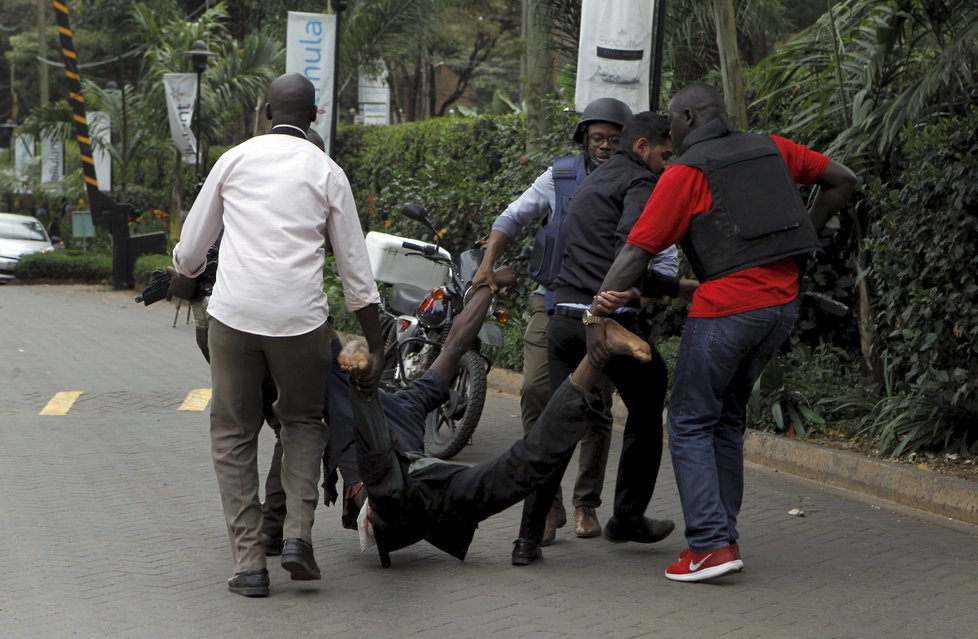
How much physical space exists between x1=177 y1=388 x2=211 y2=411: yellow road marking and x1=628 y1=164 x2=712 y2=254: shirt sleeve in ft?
19.7

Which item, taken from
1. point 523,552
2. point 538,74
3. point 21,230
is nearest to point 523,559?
point 523,552

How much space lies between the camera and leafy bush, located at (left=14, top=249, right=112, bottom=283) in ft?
87.0

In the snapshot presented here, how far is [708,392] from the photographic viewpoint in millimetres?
5512

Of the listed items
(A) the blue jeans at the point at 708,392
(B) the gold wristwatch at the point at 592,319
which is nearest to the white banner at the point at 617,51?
(A) the blue jeans at the point at 708,392

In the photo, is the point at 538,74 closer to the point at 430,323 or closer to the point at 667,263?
the point at 430,323

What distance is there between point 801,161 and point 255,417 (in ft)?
7.98

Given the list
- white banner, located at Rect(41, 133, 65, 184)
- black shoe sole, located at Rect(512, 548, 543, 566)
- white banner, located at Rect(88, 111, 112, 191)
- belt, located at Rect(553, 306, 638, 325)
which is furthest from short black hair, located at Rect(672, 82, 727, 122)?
white banner, located at Rect(41, 133, 65, 184)

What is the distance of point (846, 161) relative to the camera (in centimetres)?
891

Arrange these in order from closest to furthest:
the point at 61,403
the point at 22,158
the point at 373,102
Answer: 1. the point at 61,403
2. the point at 373,102
3. the point at 22,158

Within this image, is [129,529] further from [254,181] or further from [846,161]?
[846,161]

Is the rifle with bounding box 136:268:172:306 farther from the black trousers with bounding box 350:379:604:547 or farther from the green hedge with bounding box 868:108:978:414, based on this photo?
the green hedge with bounding box 868:108:978:414

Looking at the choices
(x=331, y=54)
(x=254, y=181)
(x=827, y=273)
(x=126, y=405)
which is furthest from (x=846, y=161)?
(x=331, y=54)

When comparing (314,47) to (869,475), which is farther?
(314,47)

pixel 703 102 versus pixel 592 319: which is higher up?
pixel 703 102
